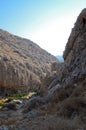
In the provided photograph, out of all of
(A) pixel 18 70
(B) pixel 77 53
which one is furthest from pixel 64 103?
→ (A) pixel 18 70

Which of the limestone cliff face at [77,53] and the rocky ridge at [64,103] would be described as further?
the limestone cliff face at [77,53]

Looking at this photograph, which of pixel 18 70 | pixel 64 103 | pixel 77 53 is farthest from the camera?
pixel 18 70

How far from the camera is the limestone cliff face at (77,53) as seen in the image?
18469 mm

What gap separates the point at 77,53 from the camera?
21516mm

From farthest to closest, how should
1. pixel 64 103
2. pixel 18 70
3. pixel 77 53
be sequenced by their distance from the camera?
pixel 18 70
pixel 77 53
pixel 64 103

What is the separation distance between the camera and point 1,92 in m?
44.0

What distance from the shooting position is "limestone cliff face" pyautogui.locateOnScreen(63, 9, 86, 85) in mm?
18469

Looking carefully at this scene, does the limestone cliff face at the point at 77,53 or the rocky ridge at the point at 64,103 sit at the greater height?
the limestone cliff face at the point at 77,53

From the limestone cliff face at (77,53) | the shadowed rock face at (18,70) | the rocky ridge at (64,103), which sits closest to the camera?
the rocky ridge at (64,103)

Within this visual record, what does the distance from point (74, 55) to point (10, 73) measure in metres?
27.3

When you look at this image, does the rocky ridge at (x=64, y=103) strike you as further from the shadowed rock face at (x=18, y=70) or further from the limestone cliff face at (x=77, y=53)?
the shadowed rock face at (x=18, y=70)

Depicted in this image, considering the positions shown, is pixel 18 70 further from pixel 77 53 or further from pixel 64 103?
pixel 64 103

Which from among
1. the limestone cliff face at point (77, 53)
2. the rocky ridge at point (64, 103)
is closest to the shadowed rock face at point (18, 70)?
the rocky ridge at point (64, 103)

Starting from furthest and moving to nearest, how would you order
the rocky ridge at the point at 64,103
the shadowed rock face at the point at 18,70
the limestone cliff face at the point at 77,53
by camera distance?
the shadowed rock face at the point at 18,70 < the limestone cliff face at the point at 77,53 < the rocky ridge at the point at 64,103
